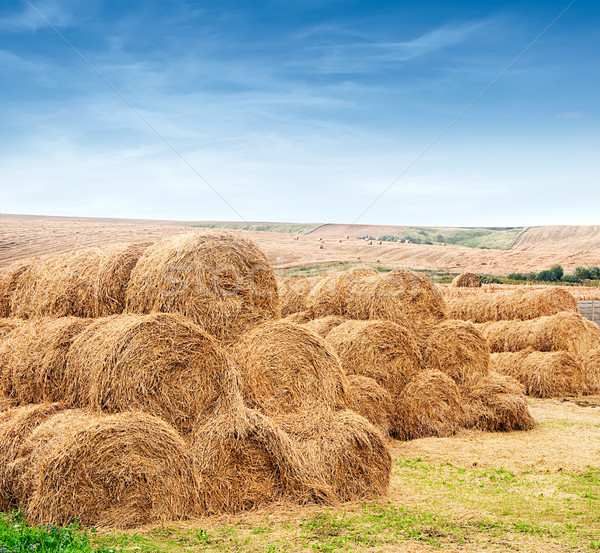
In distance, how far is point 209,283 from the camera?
826 cm

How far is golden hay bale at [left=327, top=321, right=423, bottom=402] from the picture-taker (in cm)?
1059

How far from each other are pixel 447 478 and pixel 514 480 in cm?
87

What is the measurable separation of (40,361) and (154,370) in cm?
219

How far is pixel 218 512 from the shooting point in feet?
21.1

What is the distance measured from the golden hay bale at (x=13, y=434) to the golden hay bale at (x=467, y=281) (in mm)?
26662

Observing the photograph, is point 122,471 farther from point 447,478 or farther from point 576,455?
point 576,455

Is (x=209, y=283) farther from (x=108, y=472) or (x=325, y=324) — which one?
(x=325, y=324)

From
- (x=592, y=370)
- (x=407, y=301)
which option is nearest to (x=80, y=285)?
(x=407, y=301)

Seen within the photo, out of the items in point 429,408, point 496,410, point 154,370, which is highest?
point 154,370

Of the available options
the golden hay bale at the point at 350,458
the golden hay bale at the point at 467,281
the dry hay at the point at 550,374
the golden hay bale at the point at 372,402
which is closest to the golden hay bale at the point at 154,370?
the golden hay bale at the point at 350,458

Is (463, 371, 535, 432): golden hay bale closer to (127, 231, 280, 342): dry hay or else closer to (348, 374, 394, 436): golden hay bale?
(348, 374, 394, 436): golden hay bale

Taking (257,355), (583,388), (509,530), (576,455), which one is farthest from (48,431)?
(583,388)

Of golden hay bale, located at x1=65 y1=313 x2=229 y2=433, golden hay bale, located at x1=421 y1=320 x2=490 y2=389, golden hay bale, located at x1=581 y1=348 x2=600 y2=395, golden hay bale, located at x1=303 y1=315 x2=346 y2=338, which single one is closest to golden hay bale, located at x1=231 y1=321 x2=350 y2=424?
golden hay bale, located at x1=65 y1=313 x2=229 y2=433

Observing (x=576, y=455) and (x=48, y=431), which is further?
(x=576, y=455)
